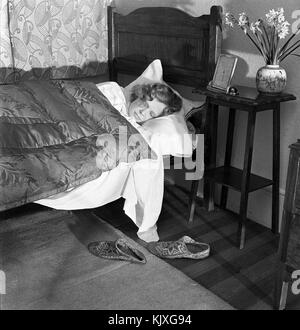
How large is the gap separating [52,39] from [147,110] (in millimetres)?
1014

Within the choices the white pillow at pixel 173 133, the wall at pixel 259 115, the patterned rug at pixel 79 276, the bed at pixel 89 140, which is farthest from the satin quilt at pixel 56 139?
the wall at pixel 259 115

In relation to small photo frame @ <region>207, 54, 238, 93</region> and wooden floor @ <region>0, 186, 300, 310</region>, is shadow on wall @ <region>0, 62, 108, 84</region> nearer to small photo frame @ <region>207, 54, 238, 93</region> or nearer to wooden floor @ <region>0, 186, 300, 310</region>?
wooden floor @ <region>0, 186, 300, 310</region>

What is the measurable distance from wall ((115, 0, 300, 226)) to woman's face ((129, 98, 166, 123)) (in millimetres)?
421

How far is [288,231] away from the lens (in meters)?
1.57

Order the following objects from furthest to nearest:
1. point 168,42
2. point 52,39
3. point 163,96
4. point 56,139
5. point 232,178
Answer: point 52,39, point 168,42, point 163,96, point 232,178, point 56,139

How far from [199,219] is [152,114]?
70 cm

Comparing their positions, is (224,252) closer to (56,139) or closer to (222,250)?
(222,250)

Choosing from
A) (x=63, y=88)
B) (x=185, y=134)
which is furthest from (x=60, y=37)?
(x=185, y=134)

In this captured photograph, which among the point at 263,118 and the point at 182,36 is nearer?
the point at 263,118

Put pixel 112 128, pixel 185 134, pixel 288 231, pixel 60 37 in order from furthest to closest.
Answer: pixel 60 37 → pixel 185 134 → pixel 112 128 → pixel 288 231

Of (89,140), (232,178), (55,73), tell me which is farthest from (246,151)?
(55,73)

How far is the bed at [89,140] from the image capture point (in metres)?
1.84

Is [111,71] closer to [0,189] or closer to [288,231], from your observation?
[0,189]

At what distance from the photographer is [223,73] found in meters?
2.19
